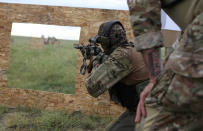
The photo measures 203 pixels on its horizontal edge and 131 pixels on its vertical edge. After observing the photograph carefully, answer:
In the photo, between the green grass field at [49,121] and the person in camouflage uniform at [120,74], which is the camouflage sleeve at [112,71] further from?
the green grass field at [49,121]

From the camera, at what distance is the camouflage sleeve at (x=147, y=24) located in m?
1.22

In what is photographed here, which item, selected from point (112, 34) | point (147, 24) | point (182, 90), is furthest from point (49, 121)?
point (182, 90)

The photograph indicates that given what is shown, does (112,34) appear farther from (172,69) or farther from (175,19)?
(172,69)

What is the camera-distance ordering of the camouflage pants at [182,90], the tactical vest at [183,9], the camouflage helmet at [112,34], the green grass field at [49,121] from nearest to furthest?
the camouflage pants at [182,90]
the tactical vest at [183,9]
the camouflage helmet at [112,34]
the green grass field at [49,121]

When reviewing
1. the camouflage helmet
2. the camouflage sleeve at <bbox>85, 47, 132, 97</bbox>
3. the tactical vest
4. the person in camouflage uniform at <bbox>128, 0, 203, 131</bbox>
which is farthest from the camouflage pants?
the camouflage helmet

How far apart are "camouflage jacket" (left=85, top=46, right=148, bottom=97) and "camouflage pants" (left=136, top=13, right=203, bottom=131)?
3.35ft

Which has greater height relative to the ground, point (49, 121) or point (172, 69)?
point (172, 69)

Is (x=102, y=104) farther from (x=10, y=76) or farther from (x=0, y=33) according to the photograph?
(x=10, y=76)

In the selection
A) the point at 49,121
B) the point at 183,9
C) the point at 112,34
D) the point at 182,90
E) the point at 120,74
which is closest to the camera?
the point at 182,90

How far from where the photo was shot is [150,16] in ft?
4.06

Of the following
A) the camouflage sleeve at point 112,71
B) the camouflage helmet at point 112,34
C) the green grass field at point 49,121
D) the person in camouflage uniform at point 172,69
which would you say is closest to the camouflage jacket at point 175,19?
the person in camouflage uniform at point 172,69

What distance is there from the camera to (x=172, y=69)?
110 centimetres

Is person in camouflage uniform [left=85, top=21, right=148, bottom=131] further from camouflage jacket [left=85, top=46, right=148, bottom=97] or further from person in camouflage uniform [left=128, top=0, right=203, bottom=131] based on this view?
person in camouflage uniform [left=128, top=0, right=203, bottom=131]

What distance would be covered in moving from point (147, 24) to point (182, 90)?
0.37 m
